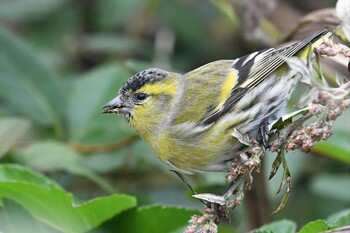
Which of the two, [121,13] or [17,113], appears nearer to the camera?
[17,113]

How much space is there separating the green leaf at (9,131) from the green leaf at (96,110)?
40cm

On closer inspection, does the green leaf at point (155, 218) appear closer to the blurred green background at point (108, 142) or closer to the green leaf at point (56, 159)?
the blurred green background at point (108, 142)

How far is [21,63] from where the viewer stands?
3.69 m

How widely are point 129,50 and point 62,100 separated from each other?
1094 mm

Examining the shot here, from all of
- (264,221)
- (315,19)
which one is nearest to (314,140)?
(315,19)

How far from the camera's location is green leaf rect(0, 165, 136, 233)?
91.7 inches

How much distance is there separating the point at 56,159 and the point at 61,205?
0.80 metres

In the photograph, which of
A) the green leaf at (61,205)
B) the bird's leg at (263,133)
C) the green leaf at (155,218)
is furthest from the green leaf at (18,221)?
the bird's leg at (263,133)

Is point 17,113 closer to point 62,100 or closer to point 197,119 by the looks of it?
point 62,100

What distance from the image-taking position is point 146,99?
9.23 ft

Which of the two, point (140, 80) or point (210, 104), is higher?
point (140, 80)

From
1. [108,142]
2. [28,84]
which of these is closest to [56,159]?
[108,142]

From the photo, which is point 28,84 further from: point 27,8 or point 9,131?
point 27,8

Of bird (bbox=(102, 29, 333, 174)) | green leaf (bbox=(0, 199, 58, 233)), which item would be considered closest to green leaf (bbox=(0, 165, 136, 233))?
green leaf (bbox=(0, 199, 58, 233))
